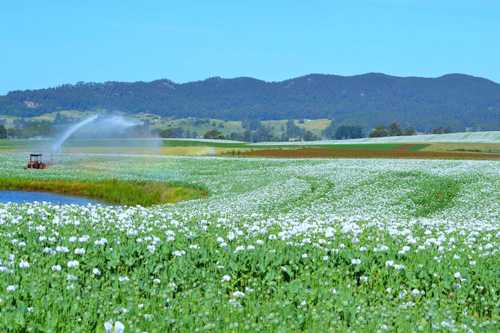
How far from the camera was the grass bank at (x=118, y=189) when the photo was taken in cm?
4416

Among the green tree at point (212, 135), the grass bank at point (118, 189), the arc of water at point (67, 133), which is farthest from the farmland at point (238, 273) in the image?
the green tree at point (212, 135)

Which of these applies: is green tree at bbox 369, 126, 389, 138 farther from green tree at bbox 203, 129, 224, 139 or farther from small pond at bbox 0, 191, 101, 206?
small pond at bbox 0, 191, 101, 206

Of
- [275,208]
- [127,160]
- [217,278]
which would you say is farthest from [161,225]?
[127,160]

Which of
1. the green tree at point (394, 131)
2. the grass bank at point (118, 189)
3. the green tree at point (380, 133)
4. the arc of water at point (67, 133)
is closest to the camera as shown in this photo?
the grass bank at point (118, 189)

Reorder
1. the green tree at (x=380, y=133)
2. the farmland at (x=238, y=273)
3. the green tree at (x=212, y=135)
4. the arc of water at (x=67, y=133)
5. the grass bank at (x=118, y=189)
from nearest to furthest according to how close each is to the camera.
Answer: the farmland at (x=238, y=273) < the grass bank at (x=118, y=189) < the arc of water at (x=67, y=133) < the green tree at (x=380, y=133) < the green tree at (x=212, y=135)

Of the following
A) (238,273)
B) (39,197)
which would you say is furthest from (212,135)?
(238,273)

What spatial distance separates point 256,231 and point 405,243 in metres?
2.77

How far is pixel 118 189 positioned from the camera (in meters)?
48.4

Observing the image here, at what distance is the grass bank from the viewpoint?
1738 inches

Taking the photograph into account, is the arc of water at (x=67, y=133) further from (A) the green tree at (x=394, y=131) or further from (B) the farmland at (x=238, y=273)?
(A) the green tree at (x=394, y=131)

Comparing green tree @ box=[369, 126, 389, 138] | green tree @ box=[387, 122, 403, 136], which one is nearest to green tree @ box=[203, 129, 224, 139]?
green tree @ box=[369, 126, 389, 138]

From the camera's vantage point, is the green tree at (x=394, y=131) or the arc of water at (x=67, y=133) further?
the green tree at (x=394, y=131)

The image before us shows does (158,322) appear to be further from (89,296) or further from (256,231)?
(256,231)

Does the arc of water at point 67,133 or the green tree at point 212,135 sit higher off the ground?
the arc of water at point 67,133
